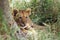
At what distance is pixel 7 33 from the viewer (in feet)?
10.5

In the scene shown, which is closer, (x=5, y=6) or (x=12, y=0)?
(x=5, y=6)

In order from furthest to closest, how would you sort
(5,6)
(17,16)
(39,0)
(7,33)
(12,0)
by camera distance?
(39,0) → (12,0) → (17,16) → (5,6) → (7,33)

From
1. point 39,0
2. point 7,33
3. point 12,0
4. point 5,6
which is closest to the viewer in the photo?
point 7,33

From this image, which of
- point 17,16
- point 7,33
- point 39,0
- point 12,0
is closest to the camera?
point 7,33

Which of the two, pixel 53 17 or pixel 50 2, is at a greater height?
pixel 50 2

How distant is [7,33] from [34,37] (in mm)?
796

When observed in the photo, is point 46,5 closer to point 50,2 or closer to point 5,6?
point 50,2

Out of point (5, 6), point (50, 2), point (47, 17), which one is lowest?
point (47, 17)

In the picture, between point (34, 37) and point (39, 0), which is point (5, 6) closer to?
point (34, 37)

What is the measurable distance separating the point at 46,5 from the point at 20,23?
171 cm

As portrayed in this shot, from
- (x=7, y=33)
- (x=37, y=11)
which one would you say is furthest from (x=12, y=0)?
(x=7, y=33)

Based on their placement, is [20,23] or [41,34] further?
[20,23]

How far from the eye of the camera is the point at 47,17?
581 cm

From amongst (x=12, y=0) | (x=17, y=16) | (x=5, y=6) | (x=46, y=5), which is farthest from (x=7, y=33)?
(x=46, y=5)
